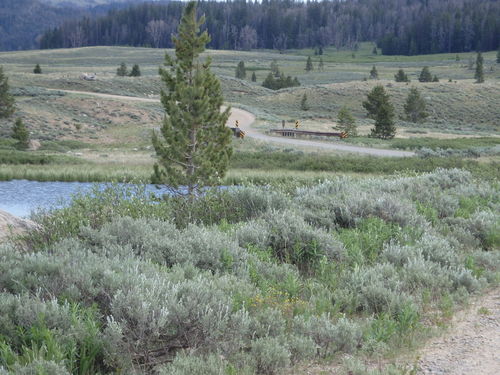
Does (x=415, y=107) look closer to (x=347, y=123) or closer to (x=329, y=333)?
(x=347, y=123)

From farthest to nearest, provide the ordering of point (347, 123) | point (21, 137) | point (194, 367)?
point (347, 123)
point (21, 137)
point (194, 367)

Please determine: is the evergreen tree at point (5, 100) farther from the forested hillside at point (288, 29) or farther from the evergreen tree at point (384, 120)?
the forested hillside at point (288, 29)

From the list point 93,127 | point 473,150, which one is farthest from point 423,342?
point 93,127

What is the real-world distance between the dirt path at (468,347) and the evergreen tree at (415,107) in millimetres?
56872

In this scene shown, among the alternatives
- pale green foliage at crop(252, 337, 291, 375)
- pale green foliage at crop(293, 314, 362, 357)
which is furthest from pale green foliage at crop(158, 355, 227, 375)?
pale green foliage at crop(293, 314, 362, 357)

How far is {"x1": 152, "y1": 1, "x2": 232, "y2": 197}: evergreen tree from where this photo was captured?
17297mm

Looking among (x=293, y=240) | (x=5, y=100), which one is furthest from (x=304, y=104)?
(x=293, y=240)

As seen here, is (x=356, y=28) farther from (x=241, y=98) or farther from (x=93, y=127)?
(x=93, y=127)

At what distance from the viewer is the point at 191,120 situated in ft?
57.3

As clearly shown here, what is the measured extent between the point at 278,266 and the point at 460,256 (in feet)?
8.23

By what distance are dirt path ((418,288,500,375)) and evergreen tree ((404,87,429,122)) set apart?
56872 millimetres

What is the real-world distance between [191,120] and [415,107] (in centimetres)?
4823

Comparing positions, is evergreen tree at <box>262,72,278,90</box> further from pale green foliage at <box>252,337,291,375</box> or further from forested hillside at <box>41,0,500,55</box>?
forested hillside at <box>41,0,500,55</box>

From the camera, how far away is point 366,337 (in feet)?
15.1
